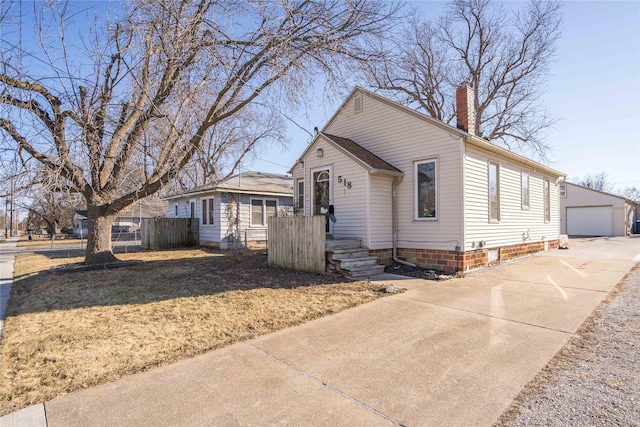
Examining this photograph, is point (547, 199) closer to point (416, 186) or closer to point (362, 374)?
point (416, 186)

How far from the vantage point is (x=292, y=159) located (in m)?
12.1

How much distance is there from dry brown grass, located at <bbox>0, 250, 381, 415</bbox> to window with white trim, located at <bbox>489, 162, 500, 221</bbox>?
5.46 m

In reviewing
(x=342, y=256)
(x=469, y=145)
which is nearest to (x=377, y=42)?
(x=469, y=145)

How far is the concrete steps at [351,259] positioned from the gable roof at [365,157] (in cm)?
210

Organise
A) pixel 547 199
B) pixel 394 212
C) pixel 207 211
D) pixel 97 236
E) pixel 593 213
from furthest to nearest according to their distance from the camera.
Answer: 1. pixel 593 213
2. pixel 207 211
3. pixel 547 199
4. pixel 97 236
5. pixel 394 212

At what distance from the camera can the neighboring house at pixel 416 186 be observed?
29.1 ft

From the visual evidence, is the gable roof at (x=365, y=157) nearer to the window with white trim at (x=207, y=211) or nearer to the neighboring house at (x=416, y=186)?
the neighboring house at (x=416, y=186)

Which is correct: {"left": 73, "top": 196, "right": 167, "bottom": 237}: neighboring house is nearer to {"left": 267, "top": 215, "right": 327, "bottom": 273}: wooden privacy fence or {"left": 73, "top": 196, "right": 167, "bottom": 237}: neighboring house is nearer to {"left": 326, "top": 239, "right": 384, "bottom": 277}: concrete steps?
{"left": 267, "top": 215, "right": 327, "bottom": 273}: wooden privacy fence

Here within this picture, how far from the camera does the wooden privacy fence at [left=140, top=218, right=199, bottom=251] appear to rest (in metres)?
16.9

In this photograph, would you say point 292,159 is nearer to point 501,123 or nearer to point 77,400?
point 77,400

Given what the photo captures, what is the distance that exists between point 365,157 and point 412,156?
1.36 metres

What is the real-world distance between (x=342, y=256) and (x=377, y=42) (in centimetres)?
503

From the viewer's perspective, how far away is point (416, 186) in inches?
379

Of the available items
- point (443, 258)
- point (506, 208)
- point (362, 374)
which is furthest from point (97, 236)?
point (506, 208)
